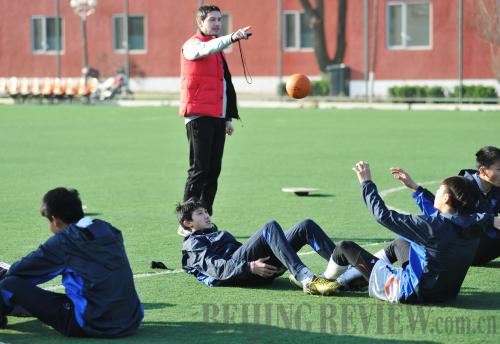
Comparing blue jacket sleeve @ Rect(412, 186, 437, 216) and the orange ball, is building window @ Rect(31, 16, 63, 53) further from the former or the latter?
blue jacket sleeve @ Rect(412, 186, 437, 216)

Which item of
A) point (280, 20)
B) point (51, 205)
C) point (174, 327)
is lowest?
point (174, 327)

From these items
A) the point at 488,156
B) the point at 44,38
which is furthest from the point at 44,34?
the point at 488,156

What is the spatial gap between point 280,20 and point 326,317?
94.9 feet

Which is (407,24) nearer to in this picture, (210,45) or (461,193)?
(210,45)

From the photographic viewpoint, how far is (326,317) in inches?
282

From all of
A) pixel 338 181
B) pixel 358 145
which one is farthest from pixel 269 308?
pixel 358 145

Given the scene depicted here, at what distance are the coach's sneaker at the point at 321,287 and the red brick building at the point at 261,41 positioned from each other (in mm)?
25010

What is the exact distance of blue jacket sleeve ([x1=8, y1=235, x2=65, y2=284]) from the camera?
6.54 metres

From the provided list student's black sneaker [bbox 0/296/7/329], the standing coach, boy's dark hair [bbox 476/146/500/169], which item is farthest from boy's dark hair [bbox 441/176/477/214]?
the standing coach

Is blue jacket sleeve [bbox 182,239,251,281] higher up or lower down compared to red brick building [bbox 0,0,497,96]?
lower down

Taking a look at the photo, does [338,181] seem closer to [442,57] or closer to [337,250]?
[337,250]

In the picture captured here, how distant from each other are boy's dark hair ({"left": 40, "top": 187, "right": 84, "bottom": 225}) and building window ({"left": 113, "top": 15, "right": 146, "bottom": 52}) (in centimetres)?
3764

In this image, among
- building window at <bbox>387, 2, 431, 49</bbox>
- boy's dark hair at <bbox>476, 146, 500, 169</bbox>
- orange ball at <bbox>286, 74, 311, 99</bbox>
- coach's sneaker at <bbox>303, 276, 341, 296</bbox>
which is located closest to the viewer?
coach's sneaker at <bbox>303, 276, 341, 296</bbox>

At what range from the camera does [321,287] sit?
25.5 ft
